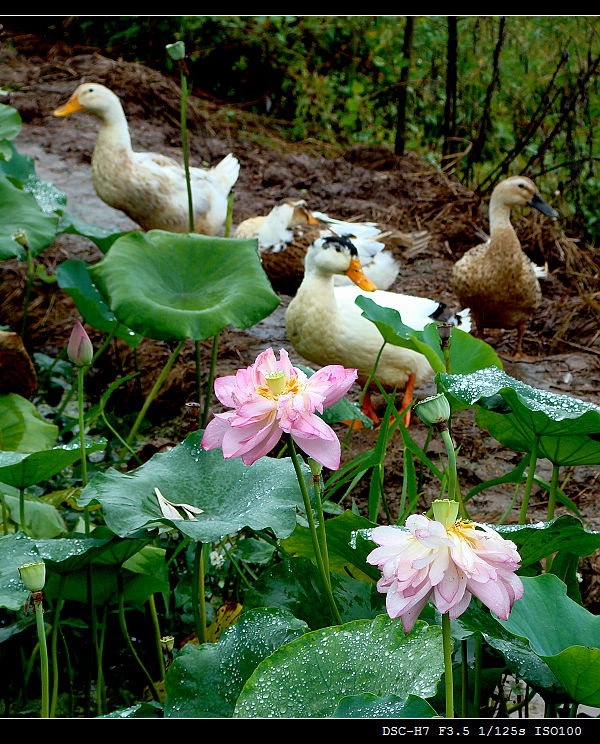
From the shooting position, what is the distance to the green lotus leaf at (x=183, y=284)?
1.57 m

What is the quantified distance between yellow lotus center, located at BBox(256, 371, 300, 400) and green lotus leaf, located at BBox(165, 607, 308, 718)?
1.01ft

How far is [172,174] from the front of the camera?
3646 mm

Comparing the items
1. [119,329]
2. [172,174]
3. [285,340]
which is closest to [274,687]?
[119,329]

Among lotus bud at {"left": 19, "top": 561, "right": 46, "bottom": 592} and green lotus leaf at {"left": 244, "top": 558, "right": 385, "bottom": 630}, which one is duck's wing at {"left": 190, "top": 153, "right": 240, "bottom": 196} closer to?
green lotus leaf at {"left": 244, "top": 558, "right": 385, "bottom": 630}

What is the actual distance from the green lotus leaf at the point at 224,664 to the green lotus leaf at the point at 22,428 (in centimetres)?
119

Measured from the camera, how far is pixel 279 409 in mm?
787

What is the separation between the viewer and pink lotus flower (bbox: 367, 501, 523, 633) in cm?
64

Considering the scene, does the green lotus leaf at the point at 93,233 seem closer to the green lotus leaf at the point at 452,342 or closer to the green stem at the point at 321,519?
the green lotus leaf at the point at 452,342

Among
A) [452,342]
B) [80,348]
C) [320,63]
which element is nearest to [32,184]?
[80,348]

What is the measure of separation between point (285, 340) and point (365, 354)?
32.3 inches

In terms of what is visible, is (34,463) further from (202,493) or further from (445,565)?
(445,565)

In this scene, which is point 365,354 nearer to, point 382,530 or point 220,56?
point 382,530

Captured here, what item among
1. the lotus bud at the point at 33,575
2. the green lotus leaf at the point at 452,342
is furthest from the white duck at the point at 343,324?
the lotus bud at the point at 33,575

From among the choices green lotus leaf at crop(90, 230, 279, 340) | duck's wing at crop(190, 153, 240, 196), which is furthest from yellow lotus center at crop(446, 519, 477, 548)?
duck's wing at crop(190, 153, 240, 196)
